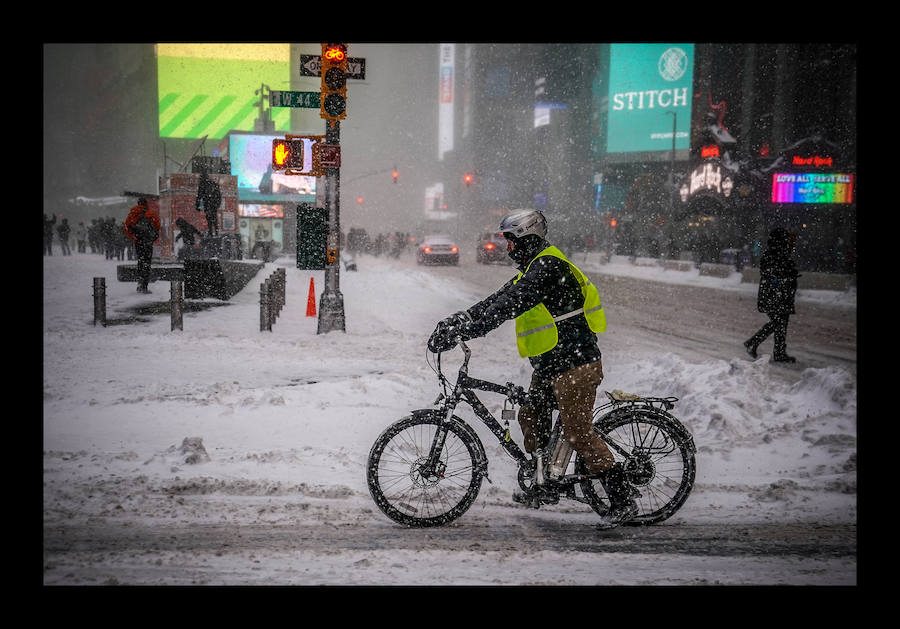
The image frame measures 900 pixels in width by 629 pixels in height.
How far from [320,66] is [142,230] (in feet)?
24.4

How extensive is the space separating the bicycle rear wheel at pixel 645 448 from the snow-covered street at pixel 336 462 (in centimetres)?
21

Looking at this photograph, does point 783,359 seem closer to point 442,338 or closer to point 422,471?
point 422,471

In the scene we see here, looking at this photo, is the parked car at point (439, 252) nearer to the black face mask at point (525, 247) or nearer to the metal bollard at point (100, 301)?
the metal bollard at point (100, 301)

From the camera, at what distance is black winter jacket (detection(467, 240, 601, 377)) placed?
4.30 meters

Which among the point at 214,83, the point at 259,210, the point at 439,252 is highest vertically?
the point at 214,83

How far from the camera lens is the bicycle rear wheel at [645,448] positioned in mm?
4707

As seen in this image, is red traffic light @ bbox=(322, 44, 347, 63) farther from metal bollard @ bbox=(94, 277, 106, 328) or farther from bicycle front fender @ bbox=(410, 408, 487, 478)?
bicycle front fender @ bbox=(410, 408, 487, 478)

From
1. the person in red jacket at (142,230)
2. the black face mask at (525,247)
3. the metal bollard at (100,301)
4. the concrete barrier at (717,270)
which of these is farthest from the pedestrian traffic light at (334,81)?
the concrete barrier at (717,270)

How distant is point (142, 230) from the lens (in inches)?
637

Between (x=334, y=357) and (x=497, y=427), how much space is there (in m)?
6.31

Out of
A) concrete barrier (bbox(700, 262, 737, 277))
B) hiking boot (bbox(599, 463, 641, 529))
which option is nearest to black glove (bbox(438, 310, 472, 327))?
hiking boot (bbox(599, 463, 641, 529))

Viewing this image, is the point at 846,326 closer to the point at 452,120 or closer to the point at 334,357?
the point at 334,357

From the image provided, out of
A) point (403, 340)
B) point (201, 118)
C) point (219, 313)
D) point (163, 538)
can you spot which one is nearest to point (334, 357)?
point (403, 340)

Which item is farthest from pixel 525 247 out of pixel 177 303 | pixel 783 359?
pixel 177 303
